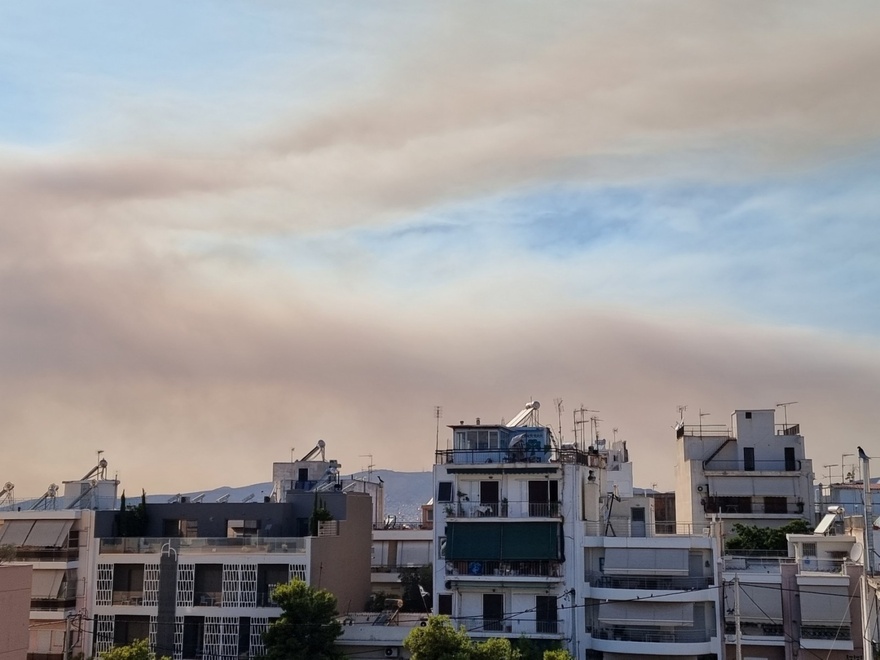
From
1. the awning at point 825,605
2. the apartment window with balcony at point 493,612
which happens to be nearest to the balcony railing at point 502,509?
the apartment window with balcony at point 493,612

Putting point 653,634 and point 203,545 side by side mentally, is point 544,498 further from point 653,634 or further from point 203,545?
point 203,545

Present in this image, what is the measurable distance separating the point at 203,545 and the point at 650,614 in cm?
2385

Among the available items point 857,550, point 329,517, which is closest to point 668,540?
point 857,550

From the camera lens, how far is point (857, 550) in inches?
2197

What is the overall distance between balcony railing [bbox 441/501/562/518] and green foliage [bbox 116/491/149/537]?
686 inches

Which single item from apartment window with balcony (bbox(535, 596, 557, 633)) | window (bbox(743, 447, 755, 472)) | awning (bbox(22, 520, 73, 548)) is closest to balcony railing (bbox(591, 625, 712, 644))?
apartment window with balcony (bbox(535, 596, 557, 633))

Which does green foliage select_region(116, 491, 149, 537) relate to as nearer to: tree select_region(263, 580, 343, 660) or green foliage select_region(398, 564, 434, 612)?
tree select_region(263, 580, 343, 660)

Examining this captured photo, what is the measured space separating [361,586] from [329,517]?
577 centimetres

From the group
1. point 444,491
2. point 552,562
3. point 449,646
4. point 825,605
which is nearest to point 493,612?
point 552,562

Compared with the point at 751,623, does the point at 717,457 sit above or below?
above

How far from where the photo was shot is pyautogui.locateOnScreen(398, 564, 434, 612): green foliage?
67.3m

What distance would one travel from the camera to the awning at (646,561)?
185 feet

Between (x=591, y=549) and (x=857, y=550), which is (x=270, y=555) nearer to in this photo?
(x=591, y=549)

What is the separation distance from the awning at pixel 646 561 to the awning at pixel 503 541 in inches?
121
